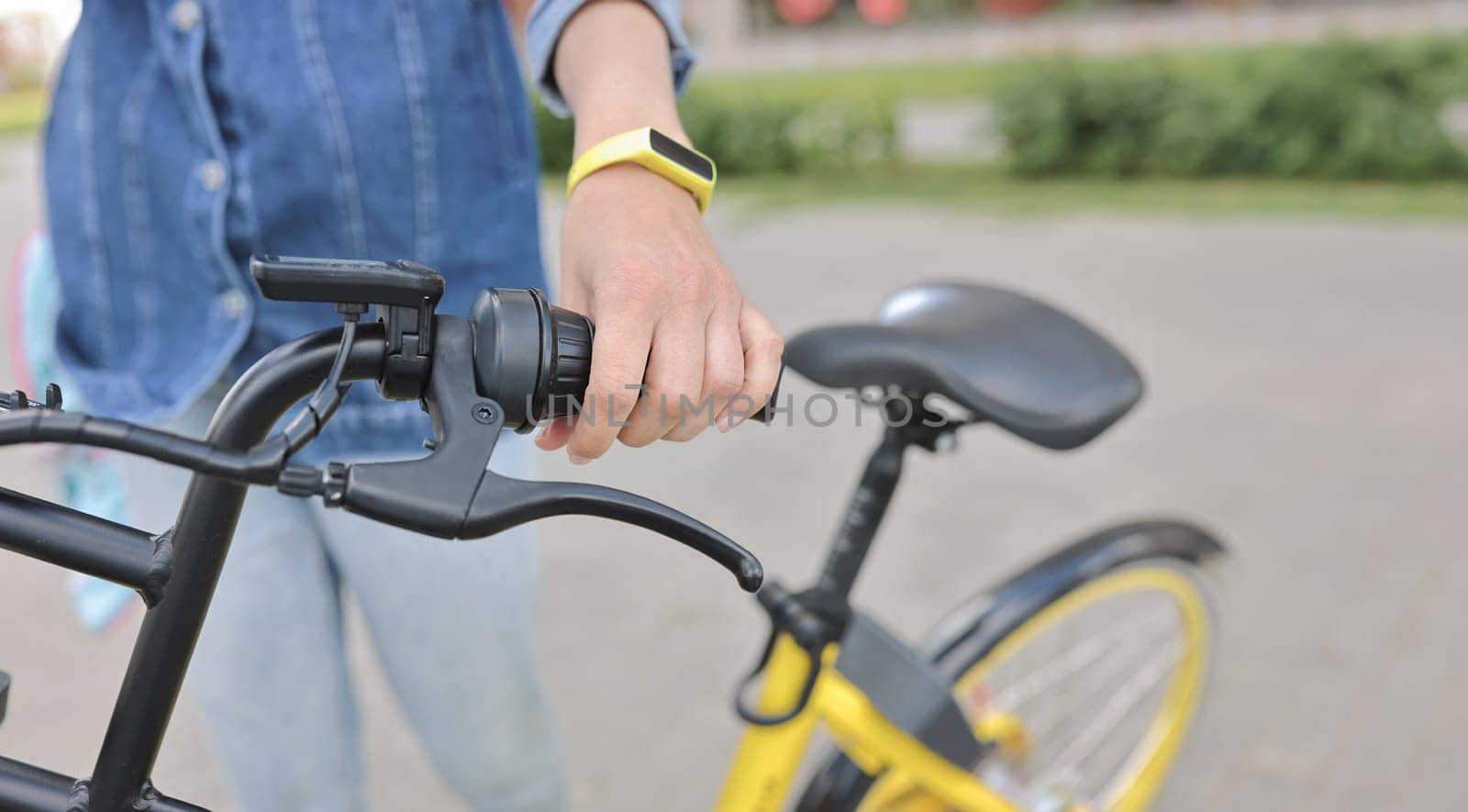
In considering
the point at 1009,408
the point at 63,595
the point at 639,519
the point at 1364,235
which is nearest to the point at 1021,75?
the point at 1364,235

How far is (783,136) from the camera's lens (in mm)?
9438

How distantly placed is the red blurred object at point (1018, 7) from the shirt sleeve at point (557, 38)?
18404 mm

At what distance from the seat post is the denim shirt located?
44cm

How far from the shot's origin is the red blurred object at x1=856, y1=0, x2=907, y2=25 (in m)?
19.3

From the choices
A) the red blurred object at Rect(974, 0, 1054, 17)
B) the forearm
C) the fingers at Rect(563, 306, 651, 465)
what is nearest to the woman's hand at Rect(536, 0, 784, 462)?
the fingers at Rect(563, 306, 651, 465)

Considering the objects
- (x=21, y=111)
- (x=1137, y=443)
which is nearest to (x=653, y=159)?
(x=1137, y=443)

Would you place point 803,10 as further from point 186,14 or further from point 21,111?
point 186,14

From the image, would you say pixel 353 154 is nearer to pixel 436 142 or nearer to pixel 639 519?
pixel 436 142

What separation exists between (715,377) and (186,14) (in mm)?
763

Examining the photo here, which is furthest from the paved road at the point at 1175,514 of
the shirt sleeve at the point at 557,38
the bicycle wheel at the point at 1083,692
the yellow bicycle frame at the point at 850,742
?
the shirt sleeve at the point at 557,38

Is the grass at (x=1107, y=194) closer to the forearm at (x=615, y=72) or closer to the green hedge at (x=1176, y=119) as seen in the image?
the green hedge at (x=1176, y=119)

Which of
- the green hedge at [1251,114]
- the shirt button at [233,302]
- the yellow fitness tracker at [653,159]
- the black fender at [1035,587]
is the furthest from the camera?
the green hedge at [1251,114]

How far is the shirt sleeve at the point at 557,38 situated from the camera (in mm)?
1168

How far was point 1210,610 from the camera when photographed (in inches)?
75.9
